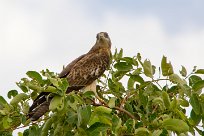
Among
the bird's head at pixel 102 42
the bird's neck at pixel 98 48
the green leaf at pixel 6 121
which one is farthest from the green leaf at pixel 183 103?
the bird's head at pixel 102 42

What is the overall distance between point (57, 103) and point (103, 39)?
213 inches

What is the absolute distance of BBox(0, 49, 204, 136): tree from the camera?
13.5 feet

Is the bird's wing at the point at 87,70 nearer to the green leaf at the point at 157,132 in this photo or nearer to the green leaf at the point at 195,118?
the green leaf at the point at 195,118

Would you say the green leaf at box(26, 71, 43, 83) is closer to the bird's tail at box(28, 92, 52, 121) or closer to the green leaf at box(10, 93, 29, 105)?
the green leaf at box(10, 93, 29, 105)

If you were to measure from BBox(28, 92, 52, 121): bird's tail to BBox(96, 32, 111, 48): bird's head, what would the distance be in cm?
361

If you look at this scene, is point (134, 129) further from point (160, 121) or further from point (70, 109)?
point (70, 109)

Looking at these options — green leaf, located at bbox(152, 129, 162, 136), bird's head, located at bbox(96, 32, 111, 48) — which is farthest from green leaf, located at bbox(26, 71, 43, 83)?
bird's head, located at bbox(96, 32, 111, 48)

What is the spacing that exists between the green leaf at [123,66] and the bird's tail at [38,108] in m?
0.79

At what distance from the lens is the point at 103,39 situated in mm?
9391

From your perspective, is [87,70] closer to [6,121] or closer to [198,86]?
[6,121]

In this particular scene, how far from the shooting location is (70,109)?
4184mm

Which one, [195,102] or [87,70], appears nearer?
[195,102]

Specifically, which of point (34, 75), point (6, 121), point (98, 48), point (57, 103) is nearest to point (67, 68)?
point (98, 48)

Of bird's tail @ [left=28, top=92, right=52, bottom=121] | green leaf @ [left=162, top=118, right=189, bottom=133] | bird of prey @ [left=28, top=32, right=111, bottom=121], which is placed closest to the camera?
green leaf @ [left=162, top=118, right=189, bottom=133]
